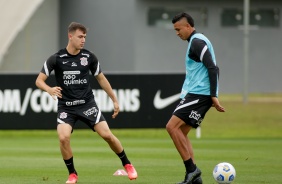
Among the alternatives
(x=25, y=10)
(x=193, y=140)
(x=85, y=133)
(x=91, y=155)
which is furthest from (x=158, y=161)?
(x=25, y=10)

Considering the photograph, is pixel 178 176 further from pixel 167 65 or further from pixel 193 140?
pixel 167 65

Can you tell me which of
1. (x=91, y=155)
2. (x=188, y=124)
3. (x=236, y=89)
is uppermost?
(x=188, y=124)

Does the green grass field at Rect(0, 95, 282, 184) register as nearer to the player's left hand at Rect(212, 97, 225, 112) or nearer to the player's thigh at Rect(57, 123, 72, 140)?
the player's thigh at Rect(57, 123, 72, 140)

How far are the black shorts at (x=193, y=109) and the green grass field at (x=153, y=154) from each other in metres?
1.10

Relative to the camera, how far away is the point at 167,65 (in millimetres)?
45594

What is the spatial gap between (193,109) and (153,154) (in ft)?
22.2

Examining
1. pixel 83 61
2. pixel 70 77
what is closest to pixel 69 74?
pixel 70 77

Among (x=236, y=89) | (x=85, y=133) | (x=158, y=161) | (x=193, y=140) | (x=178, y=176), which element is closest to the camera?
(x=178, y=176)

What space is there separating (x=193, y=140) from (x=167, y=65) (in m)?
20.0

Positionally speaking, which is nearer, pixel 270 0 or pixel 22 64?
pixel 22 64

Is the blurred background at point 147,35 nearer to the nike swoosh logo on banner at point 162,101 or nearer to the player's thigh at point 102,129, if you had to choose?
the nike swoosh logo on banner at point 162,101

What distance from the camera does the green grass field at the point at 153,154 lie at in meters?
14.7

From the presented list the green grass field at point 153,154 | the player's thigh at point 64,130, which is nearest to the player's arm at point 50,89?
the player's thigh at point 64,130

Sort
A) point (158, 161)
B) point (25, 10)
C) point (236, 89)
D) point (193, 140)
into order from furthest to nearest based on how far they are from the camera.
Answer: point (236, 89) < point (25, 10) < point (193, 140) < point (158, 161)
